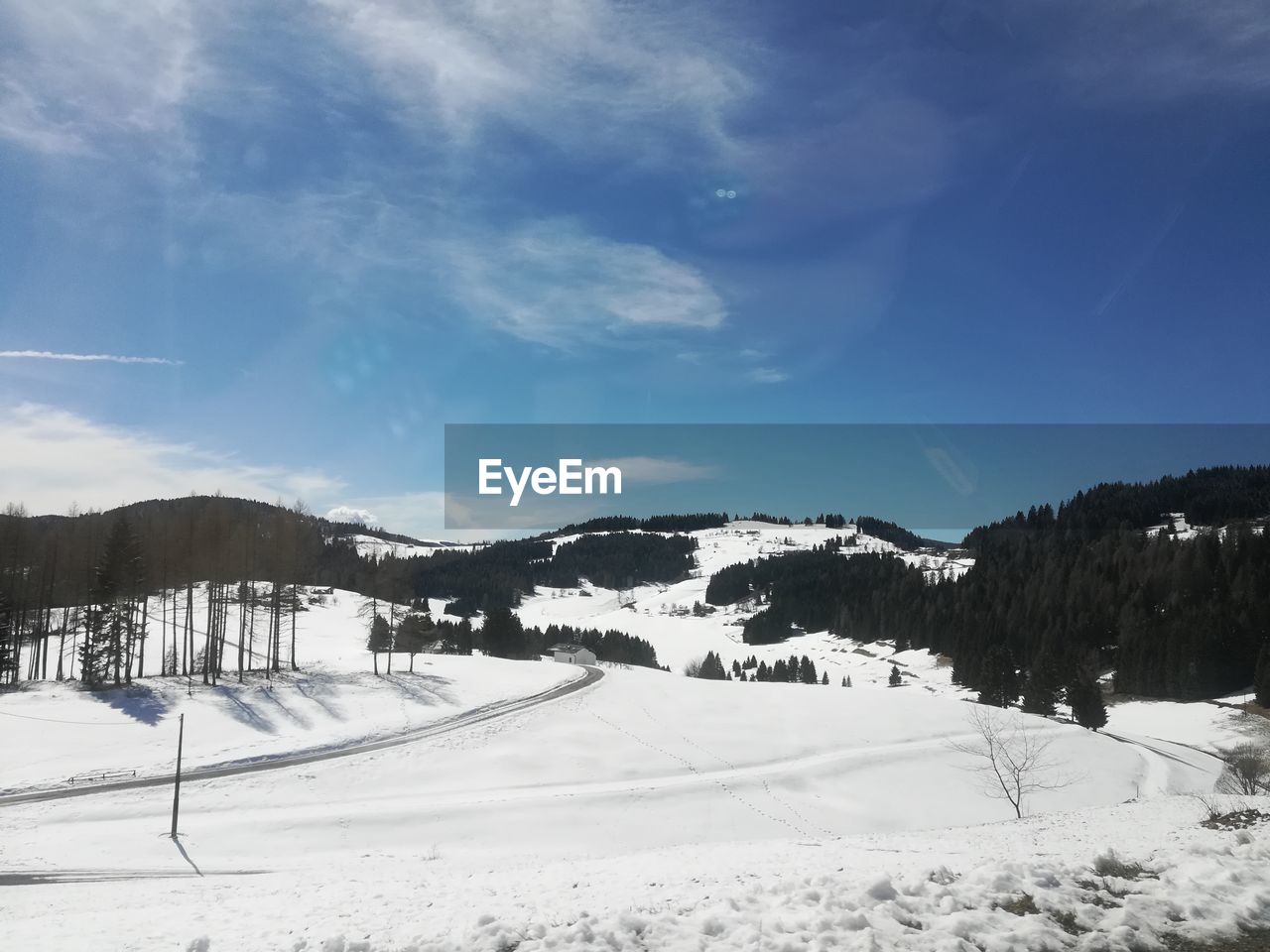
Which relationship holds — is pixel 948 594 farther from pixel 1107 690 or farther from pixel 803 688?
pixel 803 688

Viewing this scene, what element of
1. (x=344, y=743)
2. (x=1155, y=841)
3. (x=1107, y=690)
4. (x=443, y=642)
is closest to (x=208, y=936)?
(x=1155, y=841)

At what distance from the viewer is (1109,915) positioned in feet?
32.4

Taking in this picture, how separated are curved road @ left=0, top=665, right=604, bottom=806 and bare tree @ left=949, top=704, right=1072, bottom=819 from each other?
1144 inches

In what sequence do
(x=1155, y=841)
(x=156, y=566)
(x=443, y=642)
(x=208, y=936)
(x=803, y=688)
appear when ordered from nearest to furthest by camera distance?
(x=208, y=936) → (x=1155, y=841) → (x=156, y=566) → (x=803, y=688) → (x=443, y=642)

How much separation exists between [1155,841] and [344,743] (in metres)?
38.3

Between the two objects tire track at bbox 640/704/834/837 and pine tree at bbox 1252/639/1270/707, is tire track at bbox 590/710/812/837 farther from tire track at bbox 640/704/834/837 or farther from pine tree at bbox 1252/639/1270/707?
pine tree at bbox 1252/639/1270/707

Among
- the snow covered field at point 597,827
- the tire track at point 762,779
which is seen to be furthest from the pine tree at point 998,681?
the tire track at point 762,779

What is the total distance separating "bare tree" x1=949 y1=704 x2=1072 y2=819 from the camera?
3922cm

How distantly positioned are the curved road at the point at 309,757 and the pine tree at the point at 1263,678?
218 feet

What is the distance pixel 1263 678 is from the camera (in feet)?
226

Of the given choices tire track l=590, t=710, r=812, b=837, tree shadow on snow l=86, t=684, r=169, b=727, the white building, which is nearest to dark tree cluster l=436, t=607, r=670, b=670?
the white building

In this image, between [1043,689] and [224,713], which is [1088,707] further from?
[224,713]

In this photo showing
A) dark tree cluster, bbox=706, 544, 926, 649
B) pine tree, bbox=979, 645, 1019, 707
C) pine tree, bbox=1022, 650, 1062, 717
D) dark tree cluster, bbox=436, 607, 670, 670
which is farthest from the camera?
dark tree cluster, bbox=706, 544, 926, 649

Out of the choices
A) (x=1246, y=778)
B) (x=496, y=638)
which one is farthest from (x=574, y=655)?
(x=1246, y=778)
